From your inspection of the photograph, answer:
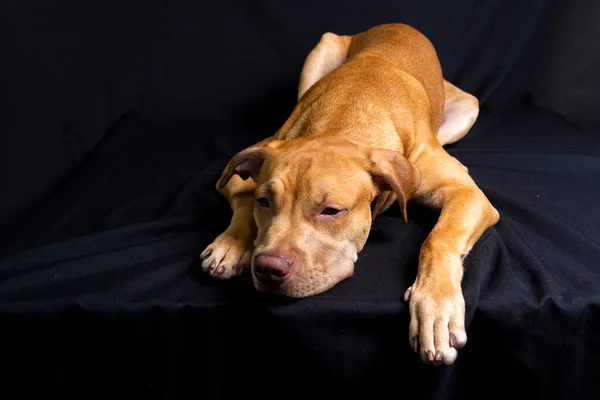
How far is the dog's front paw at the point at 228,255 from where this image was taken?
8.68 feet

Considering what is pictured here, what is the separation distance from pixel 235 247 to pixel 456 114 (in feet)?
7.31

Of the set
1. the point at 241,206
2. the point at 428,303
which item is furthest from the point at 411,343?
the point at 241,206

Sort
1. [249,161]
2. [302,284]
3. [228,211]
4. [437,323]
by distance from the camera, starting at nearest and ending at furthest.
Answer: [437,323], [302,284], [249,161], [228,211]

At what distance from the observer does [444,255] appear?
8.34 feet

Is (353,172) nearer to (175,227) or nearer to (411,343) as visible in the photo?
(411,343)

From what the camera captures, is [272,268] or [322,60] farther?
[322,60]

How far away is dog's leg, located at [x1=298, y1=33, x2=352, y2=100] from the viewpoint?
4.34m

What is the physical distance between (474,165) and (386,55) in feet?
2.62

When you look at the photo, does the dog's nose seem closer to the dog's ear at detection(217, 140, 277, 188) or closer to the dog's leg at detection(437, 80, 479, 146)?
the dog's ear at detection(217, 140, 277, 188)

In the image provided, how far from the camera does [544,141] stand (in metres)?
4.25

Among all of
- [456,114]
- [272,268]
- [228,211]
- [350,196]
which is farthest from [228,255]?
[456,114]

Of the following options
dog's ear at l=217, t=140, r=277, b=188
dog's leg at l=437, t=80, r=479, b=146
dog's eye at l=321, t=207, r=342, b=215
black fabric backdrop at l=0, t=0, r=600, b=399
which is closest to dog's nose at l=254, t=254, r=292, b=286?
black fabric backdrop at l=0, t=0, r=600, b=399

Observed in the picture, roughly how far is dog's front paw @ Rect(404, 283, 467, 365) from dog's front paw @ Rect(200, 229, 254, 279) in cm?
70

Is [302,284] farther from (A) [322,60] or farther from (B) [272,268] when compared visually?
(A) [322,60]
